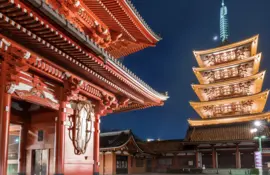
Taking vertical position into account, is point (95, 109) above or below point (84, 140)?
above

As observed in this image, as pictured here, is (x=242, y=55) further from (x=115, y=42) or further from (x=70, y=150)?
(x=70, y=150)

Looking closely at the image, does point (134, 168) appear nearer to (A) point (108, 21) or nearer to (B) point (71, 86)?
(A) point (108, 21)

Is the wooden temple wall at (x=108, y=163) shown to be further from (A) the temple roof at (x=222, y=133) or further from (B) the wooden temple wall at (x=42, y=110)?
(B) the wooden temple wall at (x=42, y=110)

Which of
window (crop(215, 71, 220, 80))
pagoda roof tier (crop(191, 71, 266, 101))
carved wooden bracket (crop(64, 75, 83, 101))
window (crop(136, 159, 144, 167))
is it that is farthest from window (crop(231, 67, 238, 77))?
carved wooden bracket (crop(64, 75, 83, 101))

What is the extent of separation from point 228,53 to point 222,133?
1292 centimetres

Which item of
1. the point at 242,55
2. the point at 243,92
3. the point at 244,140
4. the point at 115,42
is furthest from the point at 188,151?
the point at 115,42

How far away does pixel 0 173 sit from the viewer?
7.68 m

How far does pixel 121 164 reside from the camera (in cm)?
3494

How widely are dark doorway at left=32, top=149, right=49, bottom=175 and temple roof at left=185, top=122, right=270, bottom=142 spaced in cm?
2814

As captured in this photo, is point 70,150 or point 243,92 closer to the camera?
point 70,150

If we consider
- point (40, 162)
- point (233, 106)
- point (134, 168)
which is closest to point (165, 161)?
point (134, 168)

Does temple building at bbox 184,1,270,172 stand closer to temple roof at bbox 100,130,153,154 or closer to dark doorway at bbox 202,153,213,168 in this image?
dark doorway at bbox 202,153,213,168

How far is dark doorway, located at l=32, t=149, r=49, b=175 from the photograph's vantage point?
35.9ft

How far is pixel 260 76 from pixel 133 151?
2051 centimetres
